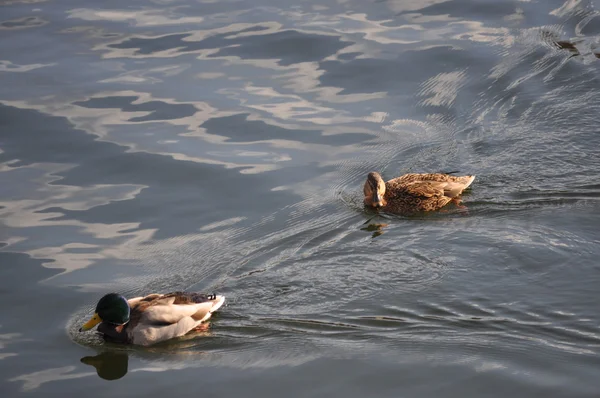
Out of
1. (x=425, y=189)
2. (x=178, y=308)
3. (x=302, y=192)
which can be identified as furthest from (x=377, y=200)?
(x=178, y=308)

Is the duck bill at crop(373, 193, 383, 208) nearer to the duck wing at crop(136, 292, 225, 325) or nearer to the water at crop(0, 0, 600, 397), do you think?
the water at crop(0, 0, 600, 397)

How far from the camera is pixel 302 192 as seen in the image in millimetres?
11141

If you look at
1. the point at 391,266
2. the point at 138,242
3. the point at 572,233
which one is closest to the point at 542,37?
the point at 572,233

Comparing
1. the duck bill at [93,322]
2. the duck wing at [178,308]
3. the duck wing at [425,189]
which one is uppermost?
the duck wing at [425,189]

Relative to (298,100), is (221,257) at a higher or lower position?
lower

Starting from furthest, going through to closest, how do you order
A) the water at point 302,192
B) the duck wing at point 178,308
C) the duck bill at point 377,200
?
the duck bill at point 377,200, the duck wing at point 178,308, the water at point 302,192

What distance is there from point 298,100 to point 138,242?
4.05m

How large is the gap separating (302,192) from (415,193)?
127 centimetres

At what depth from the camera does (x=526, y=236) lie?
987cm

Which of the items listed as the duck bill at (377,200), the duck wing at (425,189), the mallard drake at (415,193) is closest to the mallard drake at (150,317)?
the duck bill at (377,200)

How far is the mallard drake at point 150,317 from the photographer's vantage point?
8.55 metres

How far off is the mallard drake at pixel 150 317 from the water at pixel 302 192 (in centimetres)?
15

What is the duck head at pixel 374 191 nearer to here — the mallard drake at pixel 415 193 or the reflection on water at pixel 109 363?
the mallard drake at pixel 415 193

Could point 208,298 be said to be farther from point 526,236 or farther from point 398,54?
point 398,54
